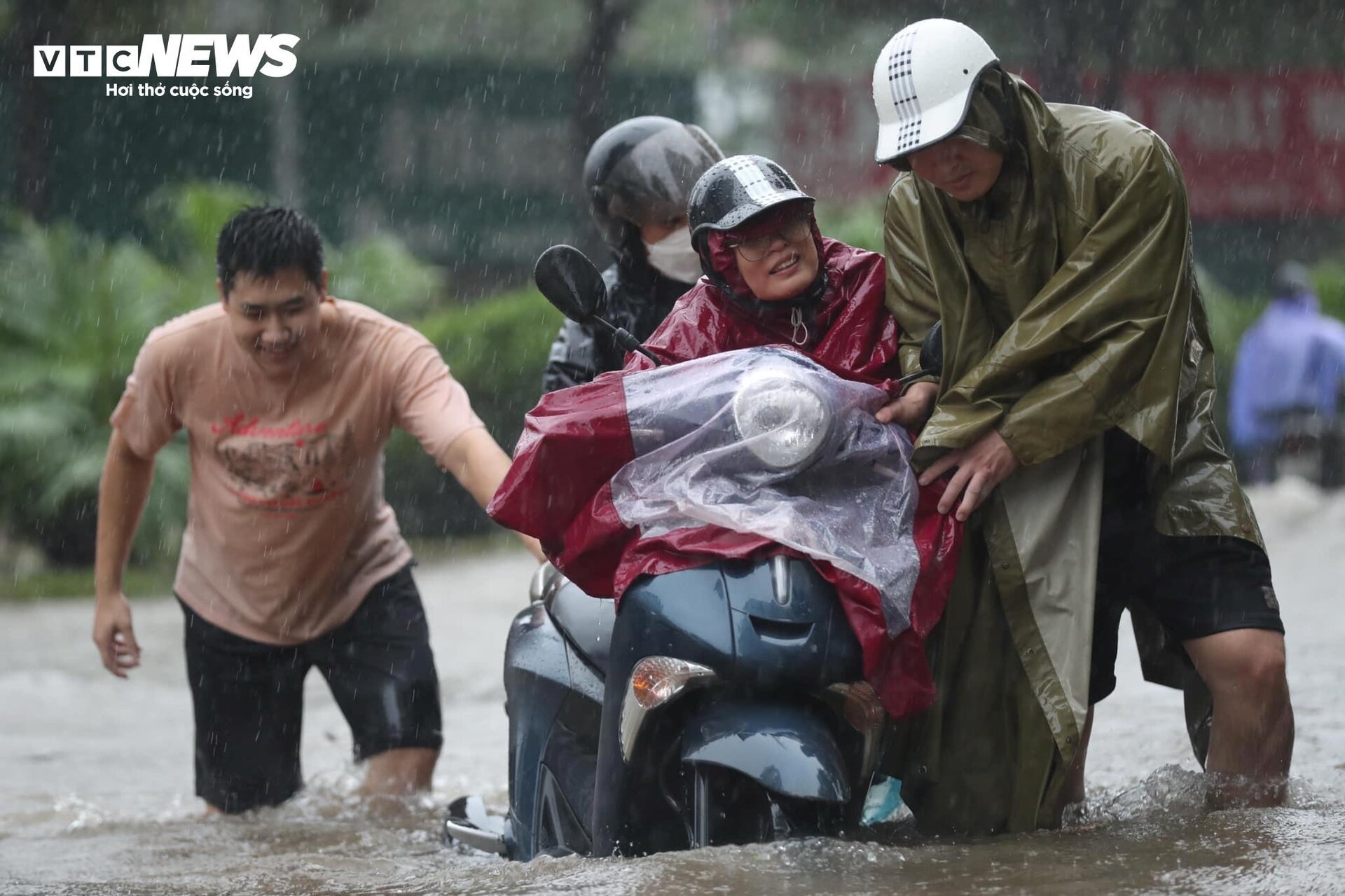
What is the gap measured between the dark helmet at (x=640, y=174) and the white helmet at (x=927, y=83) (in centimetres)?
122

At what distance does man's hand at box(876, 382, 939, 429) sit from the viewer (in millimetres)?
3475

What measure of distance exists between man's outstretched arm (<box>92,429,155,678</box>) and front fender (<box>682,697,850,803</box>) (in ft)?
8.52

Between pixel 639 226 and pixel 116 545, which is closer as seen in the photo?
pixel 639 226

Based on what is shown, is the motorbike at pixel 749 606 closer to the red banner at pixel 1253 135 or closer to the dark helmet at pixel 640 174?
the dark helmet at pixel 640 174

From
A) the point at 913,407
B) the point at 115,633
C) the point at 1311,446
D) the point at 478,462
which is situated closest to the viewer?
the point at 913,407

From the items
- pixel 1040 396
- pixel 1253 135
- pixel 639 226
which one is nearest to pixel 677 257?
pixel 639 226

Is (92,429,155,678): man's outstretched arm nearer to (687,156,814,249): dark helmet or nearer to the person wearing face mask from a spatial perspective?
the person wearing face mask

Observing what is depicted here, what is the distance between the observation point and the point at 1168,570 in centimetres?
373

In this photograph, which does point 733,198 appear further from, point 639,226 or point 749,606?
point 639,226

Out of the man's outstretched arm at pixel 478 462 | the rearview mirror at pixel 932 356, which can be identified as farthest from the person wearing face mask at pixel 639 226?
the rearview mirror at pixel 932 356

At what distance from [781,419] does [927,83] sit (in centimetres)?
76

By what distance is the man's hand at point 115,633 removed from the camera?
17.0 feet

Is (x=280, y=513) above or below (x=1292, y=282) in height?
below

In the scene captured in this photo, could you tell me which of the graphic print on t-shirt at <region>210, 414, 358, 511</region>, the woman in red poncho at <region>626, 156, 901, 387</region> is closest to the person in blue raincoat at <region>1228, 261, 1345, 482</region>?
the graphic print on t-shirt at <region>210, 414, 358, 511</region>
